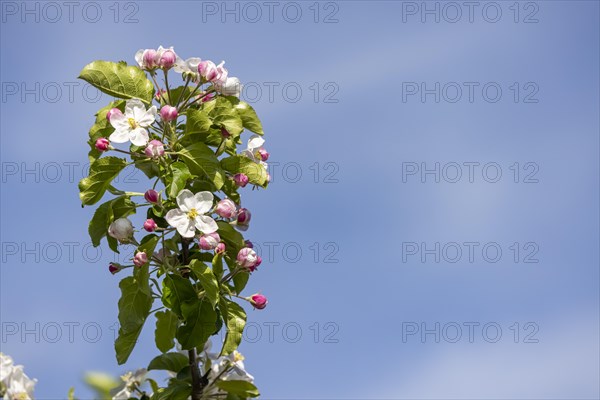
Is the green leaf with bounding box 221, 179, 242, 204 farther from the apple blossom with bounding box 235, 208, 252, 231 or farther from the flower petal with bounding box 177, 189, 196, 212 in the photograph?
the flower petal with bounding box 177, 189, 196, 212

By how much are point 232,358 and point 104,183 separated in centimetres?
110

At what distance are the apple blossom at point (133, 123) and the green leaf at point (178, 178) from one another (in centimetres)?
23

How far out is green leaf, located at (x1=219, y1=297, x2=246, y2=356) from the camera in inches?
170

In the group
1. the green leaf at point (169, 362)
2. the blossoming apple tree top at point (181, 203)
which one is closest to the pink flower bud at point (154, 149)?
the blossoming apple tree top at point (181, 203)

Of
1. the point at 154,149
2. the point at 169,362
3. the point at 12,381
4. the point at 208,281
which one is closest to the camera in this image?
the point at 12,381

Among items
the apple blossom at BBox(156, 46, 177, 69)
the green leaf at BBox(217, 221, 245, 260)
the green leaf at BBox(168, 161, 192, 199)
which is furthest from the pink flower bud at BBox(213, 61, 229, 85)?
the green leaf at BBox(217, 221, 245, 260)

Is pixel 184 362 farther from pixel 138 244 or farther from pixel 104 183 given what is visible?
pixel 104 183

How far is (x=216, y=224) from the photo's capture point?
4.30 m

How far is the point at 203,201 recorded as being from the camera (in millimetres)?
4258

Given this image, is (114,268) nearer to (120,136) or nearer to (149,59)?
(120,136)

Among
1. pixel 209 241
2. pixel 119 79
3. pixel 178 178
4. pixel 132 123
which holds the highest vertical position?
pixel 119 79

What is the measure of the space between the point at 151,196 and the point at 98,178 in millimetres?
292

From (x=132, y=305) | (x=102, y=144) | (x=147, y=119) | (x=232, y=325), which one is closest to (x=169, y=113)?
(x=147, y=119)

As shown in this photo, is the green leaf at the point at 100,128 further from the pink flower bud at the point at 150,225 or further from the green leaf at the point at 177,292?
the green leaf at the point at 177,292
